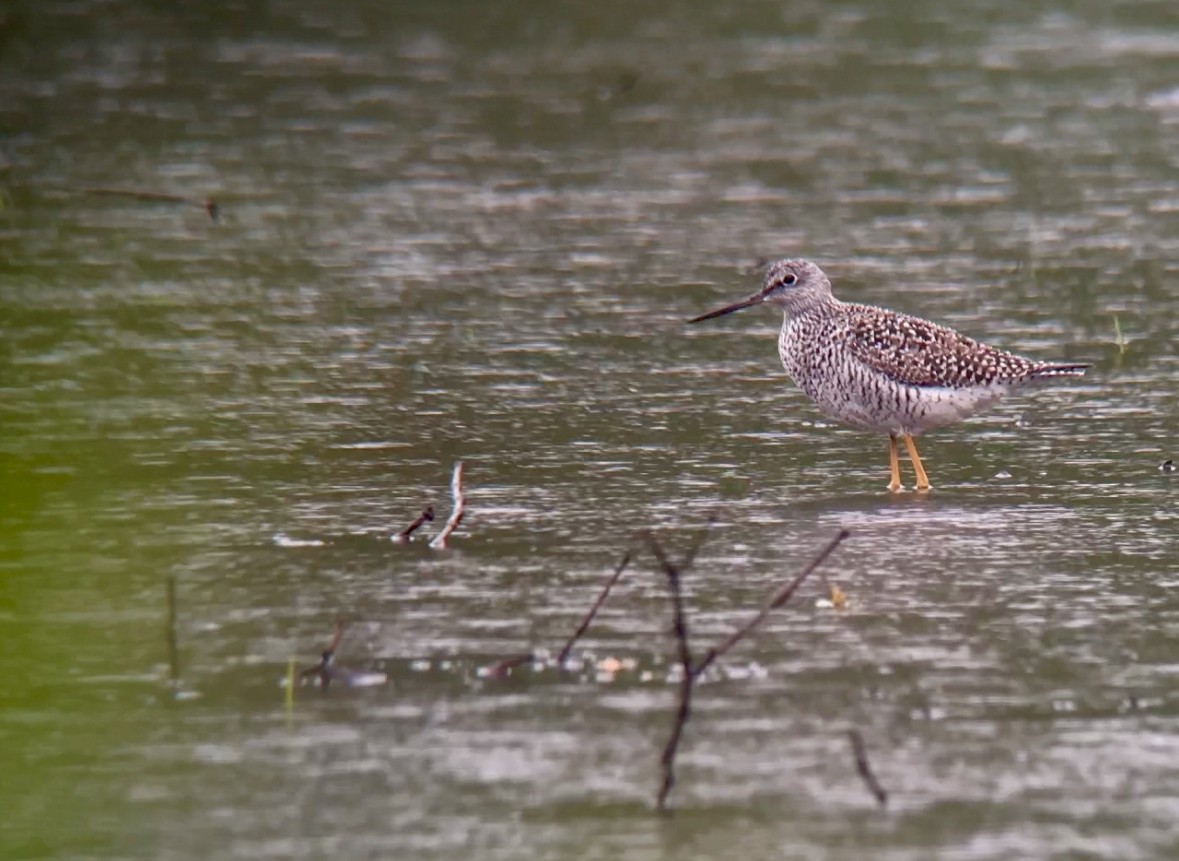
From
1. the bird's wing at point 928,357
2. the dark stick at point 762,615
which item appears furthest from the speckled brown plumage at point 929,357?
the dark stick at point 762,615

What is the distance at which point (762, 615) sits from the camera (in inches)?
202

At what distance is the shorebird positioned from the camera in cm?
827

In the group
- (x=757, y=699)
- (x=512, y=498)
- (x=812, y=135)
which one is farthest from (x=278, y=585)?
(x=812, y=135)

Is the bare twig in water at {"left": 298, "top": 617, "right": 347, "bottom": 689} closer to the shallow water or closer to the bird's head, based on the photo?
the shallow water

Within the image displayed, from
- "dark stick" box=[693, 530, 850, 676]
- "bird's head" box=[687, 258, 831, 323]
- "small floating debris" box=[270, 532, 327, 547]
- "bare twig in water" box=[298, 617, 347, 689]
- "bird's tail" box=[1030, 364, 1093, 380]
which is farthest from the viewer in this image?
"bird's head" box=[687, 258, 831, 323]

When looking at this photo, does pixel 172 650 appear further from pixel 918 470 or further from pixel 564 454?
pixel 918 470

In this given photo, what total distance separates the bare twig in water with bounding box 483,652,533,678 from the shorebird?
266 cm

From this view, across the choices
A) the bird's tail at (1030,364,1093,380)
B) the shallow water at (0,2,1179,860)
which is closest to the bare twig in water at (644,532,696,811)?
the shallow water at (0,2,1179,860)

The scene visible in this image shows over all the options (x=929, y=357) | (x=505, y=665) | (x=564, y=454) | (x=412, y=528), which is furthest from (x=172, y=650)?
(x=929, y=357)

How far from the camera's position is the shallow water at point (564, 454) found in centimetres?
458

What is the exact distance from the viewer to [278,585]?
6.58 metres

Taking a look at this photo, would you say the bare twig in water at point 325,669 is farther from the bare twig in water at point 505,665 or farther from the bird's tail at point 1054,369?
the bird's tail at point 1054,369

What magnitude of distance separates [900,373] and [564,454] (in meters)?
1.44

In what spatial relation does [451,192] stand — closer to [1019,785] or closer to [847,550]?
[847,550]
